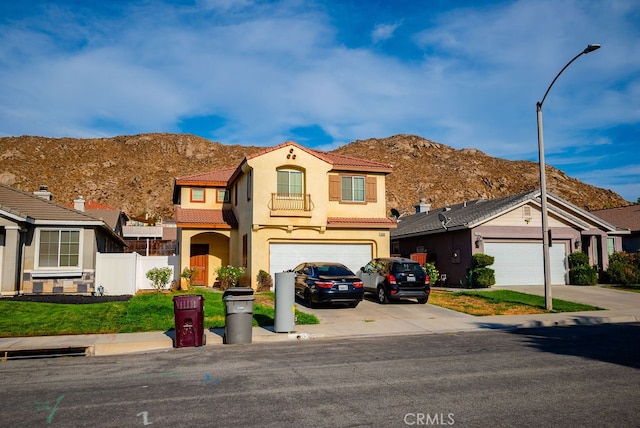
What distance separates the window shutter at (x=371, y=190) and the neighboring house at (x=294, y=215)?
5cm

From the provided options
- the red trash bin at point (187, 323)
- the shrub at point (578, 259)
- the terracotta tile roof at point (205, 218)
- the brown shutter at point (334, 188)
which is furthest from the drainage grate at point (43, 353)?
the shrub at point (578, 259)

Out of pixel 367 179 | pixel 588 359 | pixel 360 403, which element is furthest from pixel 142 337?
pixel 367 179

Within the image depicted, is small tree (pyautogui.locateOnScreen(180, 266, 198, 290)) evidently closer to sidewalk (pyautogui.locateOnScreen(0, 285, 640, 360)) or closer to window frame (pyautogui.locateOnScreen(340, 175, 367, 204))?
window frame (pyautogui.locateOnScreen(340, 175, 367, 204))

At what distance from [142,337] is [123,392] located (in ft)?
16.6

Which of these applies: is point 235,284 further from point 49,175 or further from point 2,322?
point 49,175

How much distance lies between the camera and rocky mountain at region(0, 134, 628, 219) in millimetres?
74938

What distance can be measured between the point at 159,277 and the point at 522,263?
55.8 ft

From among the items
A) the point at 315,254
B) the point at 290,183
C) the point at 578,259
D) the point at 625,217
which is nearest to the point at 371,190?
the point at 290,183

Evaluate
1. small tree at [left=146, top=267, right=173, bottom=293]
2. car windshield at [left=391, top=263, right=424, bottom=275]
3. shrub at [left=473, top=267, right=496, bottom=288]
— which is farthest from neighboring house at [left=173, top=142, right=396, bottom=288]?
car windshield at [left=391, top=263, right=424, bottom=275]

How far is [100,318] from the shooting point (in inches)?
553

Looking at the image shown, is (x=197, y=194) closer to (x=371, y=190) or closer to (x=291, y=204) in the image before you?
(x=291, y=204)

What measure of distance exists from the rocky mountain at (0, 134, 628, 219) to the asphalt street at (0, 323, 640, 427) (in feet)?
198

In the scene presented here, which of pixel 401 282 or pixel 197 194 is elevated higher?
pixel 197 194

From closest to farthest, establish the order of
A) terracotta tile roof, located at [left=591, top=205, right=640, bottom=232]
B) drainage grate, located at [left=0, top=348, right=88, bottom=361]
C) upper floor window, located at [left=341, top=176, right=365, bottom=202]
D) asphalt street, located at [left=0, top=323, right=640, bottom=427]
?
1. asphalt street, located at [left=0, top=323, right=640, bottom=427]
2. drainage grate, located at [left=0, top=348, right=88, bottom=361]
3. upper floor window, located at [left=341, top=176, right=365, bottom=202]
4. terracotta tile roof, located at [left=591, top=205, right=640, bottom=232]
